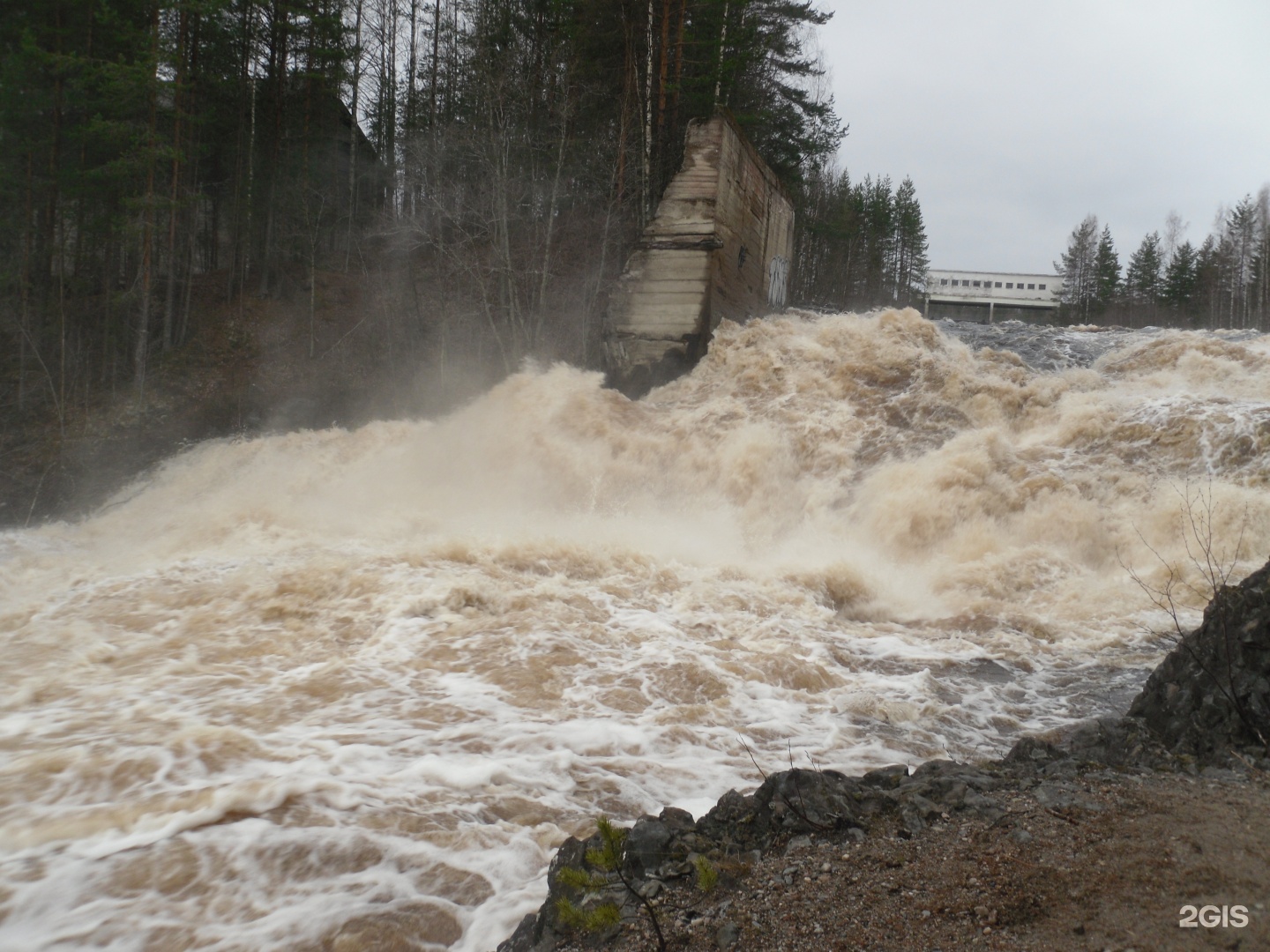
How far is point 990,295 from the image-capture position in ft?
180

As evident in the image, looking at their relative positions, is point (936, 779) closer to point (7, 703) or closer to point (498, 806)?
point (498, 806)

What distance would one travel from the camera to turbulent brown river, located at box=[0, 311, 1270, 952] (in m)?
4.36

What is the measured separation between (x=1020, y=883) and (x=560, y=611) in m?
6.30

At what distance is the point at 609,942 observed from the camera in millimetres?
2975

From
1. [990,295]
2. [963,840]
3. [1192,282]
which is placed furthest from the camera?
[990,295]

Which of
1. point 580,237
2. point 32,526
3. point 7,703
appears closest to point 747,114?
point 580,237

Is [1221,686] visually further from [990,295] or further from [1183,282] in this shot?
[990,295]

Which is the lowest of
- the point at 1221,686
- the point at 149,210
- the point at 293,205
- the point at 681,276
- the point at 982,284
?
the point at 1221,686

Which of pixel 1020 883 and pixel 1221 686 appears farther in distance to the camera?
pixel 1221 686

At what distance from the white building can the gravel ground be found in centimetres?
5185

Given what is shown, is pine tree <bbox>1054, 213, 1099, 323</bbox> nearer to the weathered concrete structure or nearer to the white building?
the white building

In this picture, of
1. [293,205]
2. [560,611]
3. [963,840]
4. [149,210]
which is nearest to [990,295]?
[293,205]

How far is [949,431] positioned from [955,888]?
36.6 ft

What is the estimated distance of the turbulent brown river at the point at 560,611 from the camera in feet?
14.3
